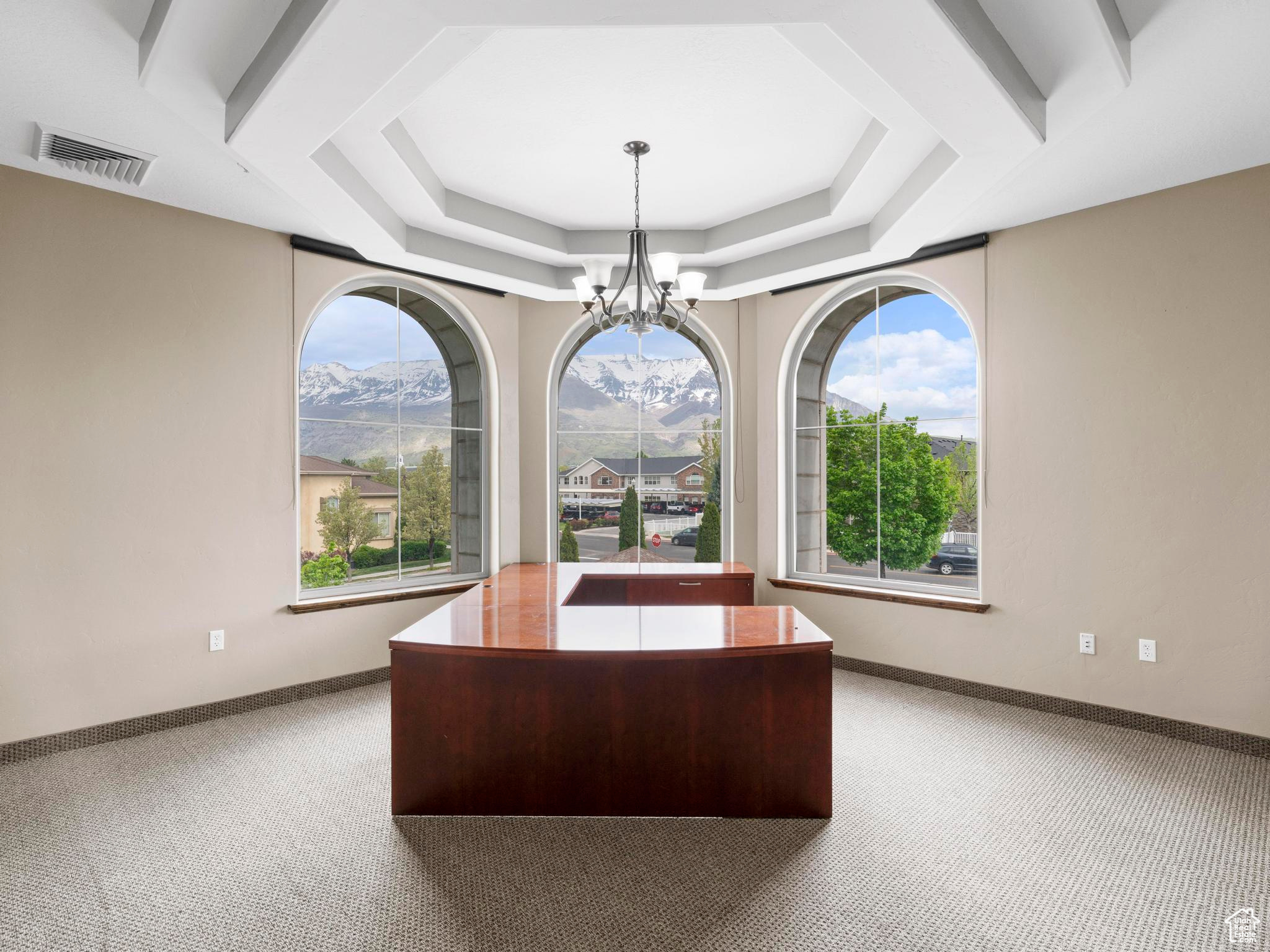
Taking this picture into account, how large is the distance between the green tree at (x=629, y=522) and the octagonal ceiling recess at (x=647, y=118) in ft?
5.79

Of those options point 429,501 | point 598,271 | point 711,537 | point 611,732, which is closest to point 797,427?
point 711,537

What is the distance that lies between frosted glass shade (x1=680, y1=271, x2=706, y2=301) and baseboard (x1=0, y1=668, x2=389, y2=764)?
2.96 meters

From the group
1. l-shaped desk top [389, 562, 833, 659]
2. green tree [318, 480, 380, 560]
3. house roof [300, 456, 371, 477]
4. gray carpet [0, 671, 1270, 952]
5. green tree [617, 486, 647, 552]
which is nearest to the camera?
gray carpet [0, 671, 1270, 952]

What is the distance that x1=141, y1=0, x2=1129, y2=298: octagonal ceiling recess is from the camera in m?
1.86

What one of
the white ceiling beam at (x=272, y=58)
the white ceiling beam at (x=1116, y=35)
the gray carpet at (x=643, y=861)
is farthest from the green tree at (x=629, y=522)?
the white ceiling beam at (x=1116, y=35)

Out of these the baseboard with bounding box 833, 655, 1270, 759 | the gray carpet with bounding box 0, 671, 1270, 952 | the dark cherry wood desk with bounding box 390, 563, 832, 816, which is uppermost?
the dark cherry wood desk with bounding box 390, 563, 832, 816

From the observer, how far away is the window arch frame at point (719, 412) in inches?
192

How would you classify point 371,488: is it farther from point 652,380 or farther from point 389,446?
point 652,380

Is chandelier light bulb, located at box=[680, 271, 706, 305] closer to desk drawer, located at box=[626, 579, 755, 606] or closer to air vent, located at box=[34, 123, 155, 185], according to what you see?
desk drawer, located at box=[626, 579, 755, 606]

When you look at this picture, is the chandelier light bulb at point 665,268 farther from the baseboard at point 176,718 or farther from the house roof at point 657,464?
the baseboard at point 176,718

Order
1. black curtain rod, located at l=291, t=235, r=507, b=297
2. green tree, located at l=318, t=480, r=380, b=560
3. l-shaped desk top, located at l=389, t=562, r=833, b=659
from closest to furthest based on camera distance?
l-shaped desk top, located at l=389, t=562, r=833, b=659
black curtain rod, located at l=291, t=235, r=507, b=297
green tree, located at l=318, t=480, r=380, b=560

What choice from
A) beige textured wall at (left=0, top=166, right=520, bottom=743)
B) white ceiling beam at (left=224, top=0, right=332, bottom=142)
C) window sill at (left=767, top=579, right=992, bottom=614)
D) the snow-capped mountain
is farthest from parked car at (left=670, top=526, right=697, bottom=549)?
white ceiling beam at (left=224, top=0, right=332, bottom=142)

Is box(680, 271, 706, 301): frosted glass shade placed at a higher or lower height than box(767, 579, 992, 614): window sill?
higher

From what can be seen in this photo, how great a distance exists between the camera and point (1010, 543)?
11.9ft
